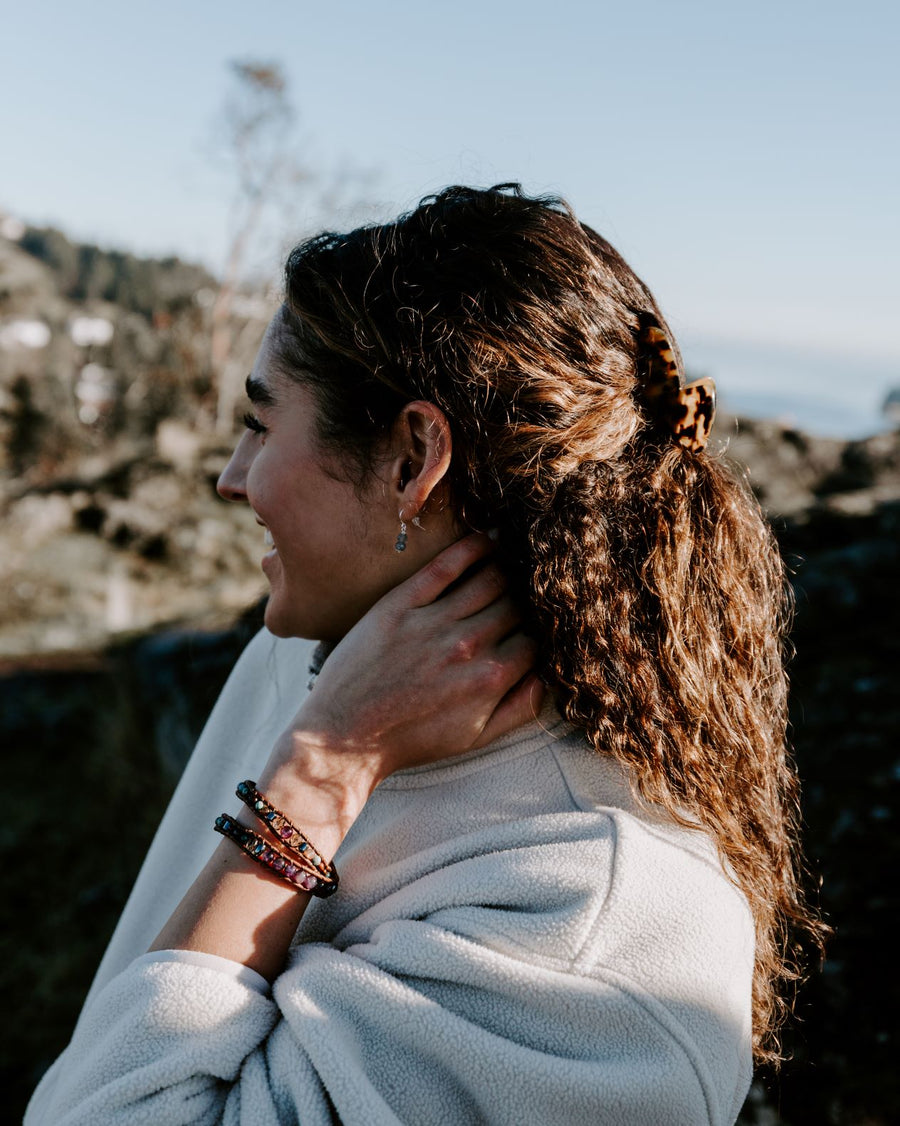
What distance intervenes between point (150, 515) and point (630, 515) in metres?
7.88

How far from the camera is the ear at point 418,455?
4.78 feet

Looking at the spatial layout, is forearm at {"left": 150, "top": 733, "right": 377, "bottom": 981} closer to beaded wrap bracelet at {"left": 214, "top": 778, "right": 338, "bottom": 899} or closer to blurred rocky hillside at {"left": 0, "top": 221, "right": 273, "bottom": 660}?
beaded wrap bracelet at {"left": 214, "top": 778, "right": 338, "bottom": 899}

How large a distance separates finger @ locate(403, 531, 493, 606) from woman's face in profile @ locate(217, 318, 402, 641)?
10cm

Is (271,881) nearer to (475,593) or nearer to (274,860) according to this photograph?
(274,860)

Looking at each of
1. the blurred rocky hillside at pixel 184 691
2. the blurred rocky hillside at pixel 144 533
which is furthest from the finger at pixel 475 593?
the blurred rocky hillside at pixel 144 533

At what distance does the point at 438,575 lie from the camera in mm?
1450

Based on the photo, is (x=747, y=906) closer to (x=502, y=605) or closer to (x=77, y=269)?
(x=502, y=605)

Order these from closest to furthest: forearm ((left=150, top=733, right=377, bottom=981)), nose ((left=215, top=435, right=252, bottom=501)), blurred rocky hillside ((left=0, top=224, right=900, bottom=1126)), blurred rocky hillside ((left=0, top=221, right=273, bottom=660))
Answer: forearm ((left=150, top=733, right=377, bottom=981))
nose ((left=215, top=435, right=252, bottom=501))
blurred rocky hillside ((left=0, top=224, right=900, bottom=1126))
blurred rocky hillside ((left=0, top=221, right=273, bottom=660))

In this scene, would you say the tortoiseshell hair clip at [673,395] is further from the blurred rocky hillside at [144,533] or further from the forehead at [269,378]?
the blurred rocky hillside at [144,533]

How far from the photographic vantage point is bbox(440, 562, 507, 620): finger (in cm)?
144

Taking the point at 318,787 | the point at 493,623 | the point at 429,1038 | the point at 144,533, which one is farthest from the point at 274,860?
the point at 144,533

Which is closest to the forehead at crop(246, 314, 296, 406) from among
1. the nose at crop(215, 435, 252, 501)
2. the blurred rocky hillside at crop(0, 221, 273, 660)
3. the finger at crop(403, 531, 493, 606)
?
the nose at crop(215, 435, 252, 501)

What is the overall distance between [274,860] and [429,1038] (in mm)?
329

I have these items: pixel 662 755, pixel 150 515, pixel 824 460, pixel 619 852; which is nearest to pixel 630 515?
pixel 662 755
